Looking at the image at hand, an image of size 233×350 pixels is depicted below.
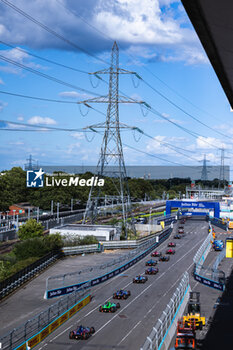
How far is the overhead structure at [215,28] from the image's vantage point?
18.8 ft

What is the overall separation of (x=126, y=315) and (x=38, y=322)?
7.73 m

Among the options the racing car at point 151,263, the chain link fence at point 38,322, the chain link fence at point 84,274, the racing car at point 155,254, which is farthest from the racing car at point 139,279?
the racing car at point 155,254

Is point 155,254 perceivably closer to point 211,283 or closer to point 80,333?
point 211,283

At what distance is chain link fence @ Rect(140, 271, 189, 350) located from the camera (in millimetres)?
20048

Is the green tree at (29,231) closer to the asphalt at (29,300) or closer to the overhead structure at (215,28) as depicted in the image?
the asphalt at (29,300)

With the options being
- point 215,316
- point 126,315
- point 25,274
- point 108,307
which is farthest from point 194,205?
point 126,315

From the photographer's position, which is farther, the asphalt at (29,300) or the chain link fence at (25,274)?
the chain link fence at (25,274)

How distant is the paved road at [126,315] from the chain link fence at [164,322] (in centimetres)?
159

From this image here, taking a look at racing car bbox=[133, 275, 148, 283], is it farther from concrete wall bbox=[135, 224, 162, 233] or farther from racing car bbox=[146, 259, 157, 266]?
concrete wall bbox=[135, 224, 162, 233]

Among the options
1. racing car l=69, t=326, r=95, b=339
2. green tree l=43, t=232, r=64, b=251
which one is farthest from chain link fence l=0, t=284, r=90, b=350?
green tree l=43, t=232, r=64, b=251

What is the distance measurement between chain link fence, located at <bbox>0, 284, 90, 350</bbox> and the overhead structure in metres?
17.4

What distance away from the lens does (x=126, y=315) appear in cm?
3067

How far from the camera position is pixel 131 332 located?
2700cm

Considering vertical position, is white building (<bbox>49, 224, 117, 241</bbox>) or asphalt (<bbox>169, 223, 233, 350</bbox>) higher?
white building (<bbox>49, 224, 117, 241</bbox>)
